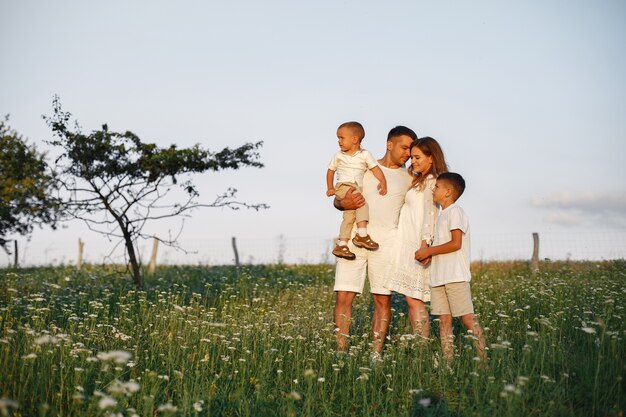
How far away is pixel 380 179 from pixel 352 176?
1.13 feet

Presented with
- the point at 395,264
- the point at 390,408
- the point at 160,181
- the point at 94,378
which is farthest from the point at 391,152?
the point at 160,181

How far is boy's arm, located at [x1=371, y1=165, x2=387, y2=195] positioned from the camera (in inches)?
263

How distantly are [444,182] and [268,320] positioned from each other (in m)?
3.46

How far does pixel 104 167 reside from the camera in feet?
36.6

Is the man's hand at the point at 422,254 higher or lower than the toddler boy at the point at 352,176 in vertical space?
lower

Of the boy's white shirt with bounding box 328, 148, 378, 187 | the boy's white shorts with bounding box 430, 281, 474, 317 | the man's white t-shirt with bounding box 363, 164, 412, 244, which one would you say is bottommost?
the boy's white shorts with bounding box 430, 281, 474, 317

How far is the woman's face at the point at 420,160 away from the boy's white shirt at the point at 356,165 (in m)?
0.51

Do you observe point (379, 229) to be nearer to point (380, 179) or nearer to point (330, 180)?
point (380, 179)

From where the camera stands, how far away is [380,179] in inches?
263

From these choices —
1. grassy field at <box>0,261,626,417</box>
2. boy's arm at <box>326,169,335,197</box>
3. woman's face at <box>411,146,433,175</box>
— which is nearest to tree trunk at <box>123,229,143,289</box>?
grassy field at <box>0,261,626,417</box>

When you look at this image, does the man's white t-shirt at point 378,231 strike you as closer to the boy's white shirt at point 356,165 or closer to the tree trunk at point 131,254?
the boy's white shirt at point 356,165

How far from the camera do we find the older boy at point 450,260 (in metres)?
5.99

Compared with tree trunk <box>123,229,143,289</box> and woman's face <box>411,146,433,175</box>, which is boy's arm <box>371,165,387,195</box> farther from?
tree trunk <box>123,229,143,289</box>

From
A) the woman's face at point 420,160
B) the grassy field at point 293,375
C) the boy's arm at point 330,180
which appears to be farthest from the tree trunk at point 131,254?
the woman's face at point 420,160
